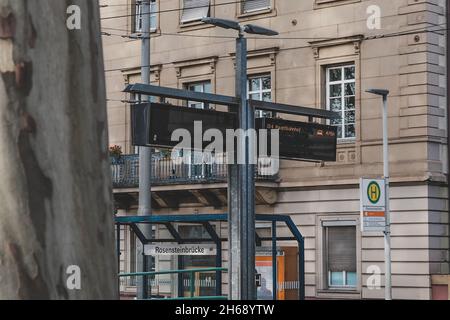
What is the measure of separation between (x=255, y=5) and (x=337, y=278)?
29.6ft

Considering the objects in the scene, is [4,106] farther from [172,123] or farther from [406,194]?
[406,194]

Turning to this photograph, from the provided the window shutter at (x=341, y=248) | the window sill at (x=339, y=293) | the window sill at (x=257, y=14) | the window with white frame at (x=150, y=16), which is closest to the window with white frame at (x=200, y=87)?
the window sill at (x=257, y=14)

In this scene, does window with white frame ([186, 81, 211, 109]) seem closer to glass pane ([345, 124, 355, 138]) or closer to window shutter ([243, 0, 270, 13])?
window shutter ([243, 0, 270, 13])

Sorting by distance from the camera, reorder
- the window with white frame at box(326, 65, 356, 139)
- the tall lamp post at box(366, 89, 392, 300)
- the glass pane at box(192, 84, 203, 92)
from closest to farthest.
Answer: the tall lamp post at box(366, 89, 392, 300) → the window with white frame at box(326, 65, 356, 139) → the glass pane at box(192, 84, 203, 92)

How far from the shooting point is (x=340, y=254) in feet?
107

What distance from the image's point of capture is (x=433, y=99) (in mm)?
31219

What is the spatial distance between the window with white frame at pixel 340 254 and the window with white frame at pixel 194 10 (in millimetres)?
8333

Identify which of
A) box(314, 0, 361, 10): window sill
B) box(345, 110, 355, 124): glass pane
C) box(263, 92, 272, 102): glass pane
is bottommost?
box(345, 110, 355, 124): glass pane

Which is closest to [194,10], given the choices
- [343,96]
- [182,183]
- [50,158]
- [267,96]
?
[267,96]

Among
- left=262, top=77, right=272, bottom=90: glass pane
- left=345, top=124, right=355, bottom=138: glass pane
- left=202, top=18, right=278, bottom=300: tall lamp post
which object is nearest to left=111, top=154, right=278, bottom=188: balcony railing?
left=262, top=77, right=272, bottom=90: glass pane

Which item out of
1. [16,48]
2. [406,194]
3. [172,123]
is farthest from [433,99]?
[16,48]

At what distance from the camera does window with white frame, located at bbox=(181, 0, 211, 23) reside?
36562mm

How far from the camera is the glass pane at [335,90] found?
33156mm

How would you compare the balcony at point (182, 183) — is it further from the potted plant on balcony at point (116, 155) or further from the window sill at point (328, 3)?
the window sill at point (328, 3)
